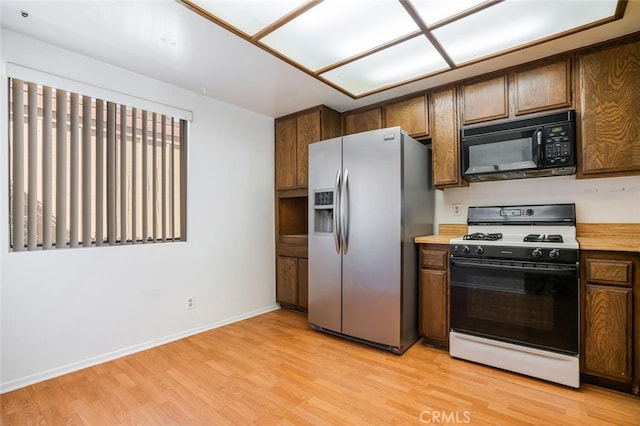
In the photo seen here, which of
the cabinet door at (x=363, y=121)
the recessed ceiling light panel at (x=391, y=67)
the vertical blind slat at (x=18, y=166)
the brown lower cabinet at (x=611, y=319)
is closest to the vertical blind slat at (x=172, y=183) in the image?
the vertical blind slat at (x=18, y=166)

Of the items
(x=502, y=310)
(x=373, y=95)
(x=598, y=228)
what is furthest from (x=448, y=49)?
(x=502, y=310)

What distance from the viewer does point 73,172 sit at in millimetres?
2359

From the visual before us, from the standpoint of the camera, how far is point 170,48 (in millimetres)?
2240

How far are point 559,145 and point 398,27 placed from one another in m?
1.46

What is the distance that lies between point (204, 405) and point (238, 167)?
2334mm

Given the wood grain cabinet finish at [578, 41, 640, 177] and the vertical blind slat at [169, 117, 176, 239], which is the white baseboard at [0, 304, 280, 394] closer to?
the vertical blind slat at [169, 117, 176, 239]

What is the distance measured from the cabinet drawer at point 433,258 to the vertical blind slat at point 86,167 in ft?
8.98

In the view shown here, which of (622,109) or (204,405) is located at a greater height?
(622,109)

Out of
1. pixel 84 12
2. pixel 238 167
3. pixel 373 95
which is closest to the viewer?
pixel 84 12

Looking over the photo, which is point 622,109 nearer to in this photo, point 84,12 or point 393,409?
point 393,409

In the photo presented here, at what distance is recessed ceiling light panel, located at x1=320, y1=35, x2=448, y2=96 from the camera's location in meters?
2.26

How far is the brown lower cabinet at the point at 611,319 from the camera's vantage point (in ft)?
6.17

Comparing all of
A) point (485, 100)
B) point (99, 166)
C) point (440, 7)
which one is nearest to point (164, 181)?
point (99, 166)

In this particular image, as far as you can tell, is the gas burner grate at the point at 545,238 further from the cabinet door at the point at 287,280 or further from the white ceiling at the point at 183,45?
the cabinet door at the point at 287,280
